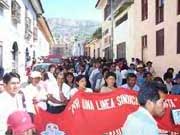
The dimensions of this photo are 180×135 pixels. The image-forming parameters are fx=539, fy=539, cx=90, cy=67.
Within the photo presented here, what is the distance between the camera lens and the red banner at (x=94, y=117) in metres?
8.38

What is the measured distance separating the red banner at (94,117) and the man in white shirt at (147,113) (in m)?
3.99

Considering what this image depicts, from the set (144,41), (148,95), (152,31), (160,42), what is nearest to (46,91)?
(148,95)

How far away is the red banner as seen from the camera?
8375 mm

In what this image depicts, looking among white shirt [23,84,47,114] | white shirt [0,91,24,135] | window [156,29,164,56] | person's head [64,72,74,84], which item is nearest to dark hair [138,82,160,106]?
white shirt [0,91,24,135]

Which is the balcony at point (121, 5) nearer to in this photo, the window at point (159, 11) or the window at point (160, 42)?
the window at point (159, 11)

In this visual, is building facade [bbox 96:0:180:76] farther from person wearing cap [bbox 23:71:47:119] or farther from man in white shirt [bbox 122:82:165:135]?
man in white shirt [bbox 122:82:165:135]

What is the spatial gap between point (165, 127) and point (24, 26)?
27618mm

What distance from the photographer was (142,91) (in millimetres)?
4219

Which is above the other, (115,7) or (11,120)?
(115,7)

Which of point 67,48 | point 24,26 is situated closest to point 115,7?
point 24,26

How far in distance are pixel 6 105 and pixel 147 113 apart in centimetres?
303

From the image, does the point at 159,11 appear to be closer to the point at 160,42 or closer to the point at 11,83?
the point at 160,42

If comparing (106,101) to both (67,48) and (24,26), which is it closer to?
(24,26)

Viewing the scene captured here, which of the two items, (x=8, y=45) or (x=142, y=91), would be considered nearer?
(x=142, y=91)
